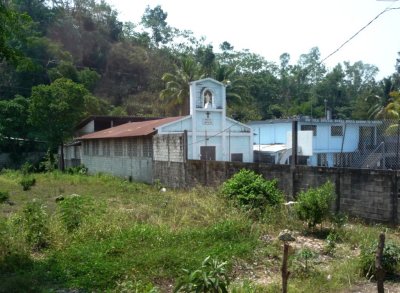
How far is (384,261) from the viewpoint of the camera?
21.7 feet

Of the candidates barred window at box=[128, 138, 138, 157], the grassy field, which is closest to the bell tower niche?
barred window at box=[128, 138, 138, 157]

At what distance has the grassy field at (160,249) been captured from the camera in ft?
21.1

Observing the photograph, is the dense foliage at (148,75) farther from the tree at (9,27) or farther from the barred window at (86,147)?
the tree at (9,27)

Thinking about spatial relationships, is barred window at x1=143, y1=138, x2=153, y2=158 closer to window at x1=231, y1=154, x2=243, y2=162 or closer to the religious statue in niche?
the religious statue in niche

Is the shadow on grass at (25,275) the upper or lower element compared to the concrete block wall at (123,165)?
lower

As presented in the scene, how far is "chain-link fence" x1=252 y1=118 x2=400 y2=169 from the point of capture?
13727 millimetres

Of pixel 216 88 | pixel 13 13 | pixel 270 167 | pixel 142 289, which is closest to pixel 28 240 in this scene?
pixel 142 289

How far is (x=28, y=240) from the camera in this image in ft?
27.6

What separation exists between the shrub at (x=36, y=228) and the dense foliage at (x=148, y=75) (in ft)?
77.3

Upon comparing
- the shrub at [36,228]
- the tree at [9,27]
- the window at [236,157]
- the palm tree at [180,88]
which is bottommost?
the shrub at [36,228]

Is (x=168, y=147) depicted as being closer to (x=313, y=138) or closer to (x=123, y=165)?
(x=123, y=165)

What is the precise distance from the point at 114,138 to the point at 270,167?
14.9 m

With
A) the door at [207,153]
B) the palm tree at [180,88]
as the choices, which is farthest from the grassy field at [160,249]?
the palm tree at [180,88]

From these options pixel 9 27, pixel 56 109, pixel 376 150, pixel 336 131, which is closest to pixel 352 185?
pixel 376 150
